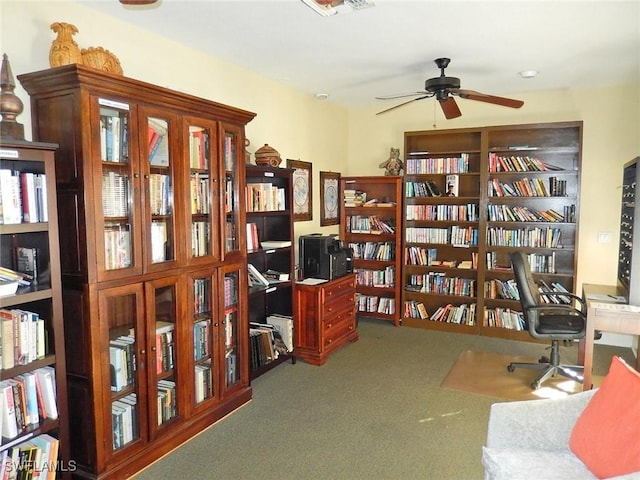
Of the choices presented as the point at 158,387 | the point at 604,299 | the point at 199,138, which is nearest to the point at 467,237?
the point at 604,299

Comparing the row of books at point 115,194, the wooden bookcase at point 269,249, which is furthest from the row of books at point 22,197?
the wooden bookcase at point 269,249

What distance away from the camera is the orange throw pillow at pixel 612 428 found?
61.6 inches

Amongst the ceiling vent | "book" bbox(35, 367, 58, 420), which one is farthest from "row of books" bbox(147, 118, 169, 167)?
"book" bbox(35, 367, 58, 420)

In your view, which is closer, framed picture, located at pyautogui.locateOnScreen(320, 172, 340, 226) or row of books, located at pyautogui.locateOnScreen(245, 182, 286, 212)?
row of books, located at pyautogui.locateOnScreen(245, 182, 286, 212)

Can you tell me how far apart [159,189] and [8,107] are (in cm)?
80

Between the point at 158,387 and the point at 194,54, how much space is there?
95.4 inches

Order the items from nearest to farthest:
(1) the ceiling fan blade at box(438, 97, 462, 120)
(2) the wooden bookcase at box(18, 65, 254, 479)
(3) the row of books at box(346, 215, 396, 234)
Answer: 1. (2) the wooden bookcase at box(18, 65, 254, 479)
2. (1) the ceiling fan blade at box(438, 97, 462, 120)
3. (3) the row of books at box(346, 215, 396, 234)

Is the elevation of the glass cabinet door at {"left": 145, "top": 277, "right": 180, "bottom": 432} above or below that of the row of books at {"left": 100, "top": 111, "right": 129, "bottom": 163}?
below

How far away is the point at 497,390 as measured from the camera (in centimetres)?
356

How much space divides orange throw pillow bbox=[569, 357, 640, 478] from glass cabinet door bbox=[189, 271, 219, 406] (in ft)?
6.92

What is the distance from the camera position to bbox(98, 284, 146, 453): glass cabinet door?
93.4 inches

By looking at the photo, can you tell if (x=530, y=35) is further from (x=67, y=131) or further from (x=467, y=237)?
(x=67, y=131)

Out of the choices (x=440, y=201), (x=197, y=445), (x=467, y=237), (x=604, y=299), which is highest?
(x=440, y=201)

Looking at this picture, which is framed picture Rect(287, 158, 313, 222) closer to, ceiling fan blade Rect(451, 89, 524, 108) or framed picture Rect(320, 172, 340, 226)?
framed picture Rect(320, 172, 340, 226)
